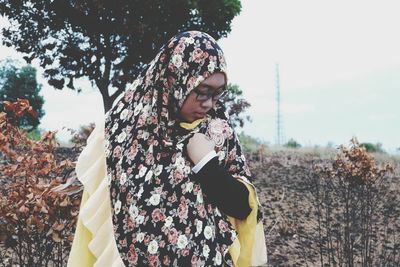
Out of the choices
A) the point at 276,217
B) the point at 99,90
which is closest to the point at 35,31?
the point at 99,90

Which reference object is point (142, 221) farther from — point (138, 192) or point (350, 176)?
point (350, 176)

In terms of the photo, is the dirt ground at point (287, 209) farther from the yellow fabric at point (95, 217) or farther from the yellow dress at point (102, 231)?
the yellow fabric at point (95, 217)

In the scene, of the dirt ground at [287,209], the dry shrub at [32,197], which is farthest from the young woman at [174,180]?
the dirt ground at [287,209]

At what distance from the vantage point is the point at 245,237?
6.20ft

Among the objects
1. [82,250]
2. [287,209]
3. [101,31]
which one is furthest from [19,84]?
[82,250]

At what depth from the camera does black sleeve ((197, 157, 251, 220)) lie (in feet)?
5.71

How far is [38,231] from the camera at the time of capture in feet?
9.53

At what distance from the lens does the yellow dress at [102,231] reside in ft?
6.08

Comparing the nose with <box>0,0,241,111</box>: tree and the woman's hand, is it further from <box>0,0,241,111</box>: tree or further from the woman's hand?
<box>0,0,241,111</box>: tree

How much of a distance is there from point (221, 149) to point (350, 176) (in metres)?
3.47

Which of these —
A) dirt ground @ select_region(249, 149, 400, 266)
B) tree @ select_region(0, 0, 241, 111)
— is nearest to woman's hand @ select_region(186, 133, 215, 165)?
dirt ground @ select_region(249, 149, 400, 266)

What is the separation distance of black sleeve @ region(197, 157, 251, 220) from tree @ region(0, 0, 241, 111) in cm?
1225

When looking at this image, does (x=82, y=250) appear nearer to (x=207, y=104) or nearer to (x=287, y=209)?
(x=207, y=104)

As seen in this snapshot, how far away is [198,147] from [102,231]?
0.46 metres
